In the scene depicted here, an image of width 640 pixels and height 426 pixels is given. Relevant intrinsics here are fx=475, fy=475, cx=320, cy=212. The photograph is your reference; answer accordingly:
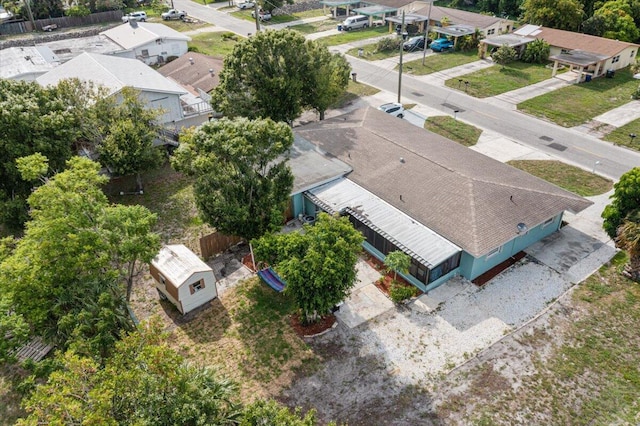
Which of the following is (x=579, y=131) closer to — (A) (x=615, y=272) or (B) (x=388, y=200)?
(A) (x=615, y=272)

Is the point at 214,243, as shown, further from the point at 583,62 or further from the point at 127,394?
the point at 583,62

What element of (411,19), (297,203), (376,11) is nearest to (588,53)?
(411,19)

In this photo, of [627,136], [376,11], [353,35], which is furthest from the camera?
[376,11]

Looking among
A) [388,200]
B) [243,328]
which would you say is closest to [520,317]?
[388,200]

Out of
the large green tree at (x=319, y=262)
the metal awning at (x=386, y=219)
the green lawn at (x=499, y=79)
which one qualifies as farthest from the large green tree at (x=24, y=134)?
the green lawn at (x=499, y=79)

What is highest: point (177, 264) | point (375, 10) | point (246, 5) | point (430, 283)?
point (246, 5)

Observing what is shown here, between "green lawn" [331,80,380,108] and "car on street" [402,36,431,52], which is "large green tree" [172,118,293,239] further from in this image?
"car on street" [402,36,431,52]

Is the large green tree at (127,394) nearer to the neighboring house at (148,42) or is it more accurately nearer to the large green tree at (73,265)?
the large green tree at (73,265)
